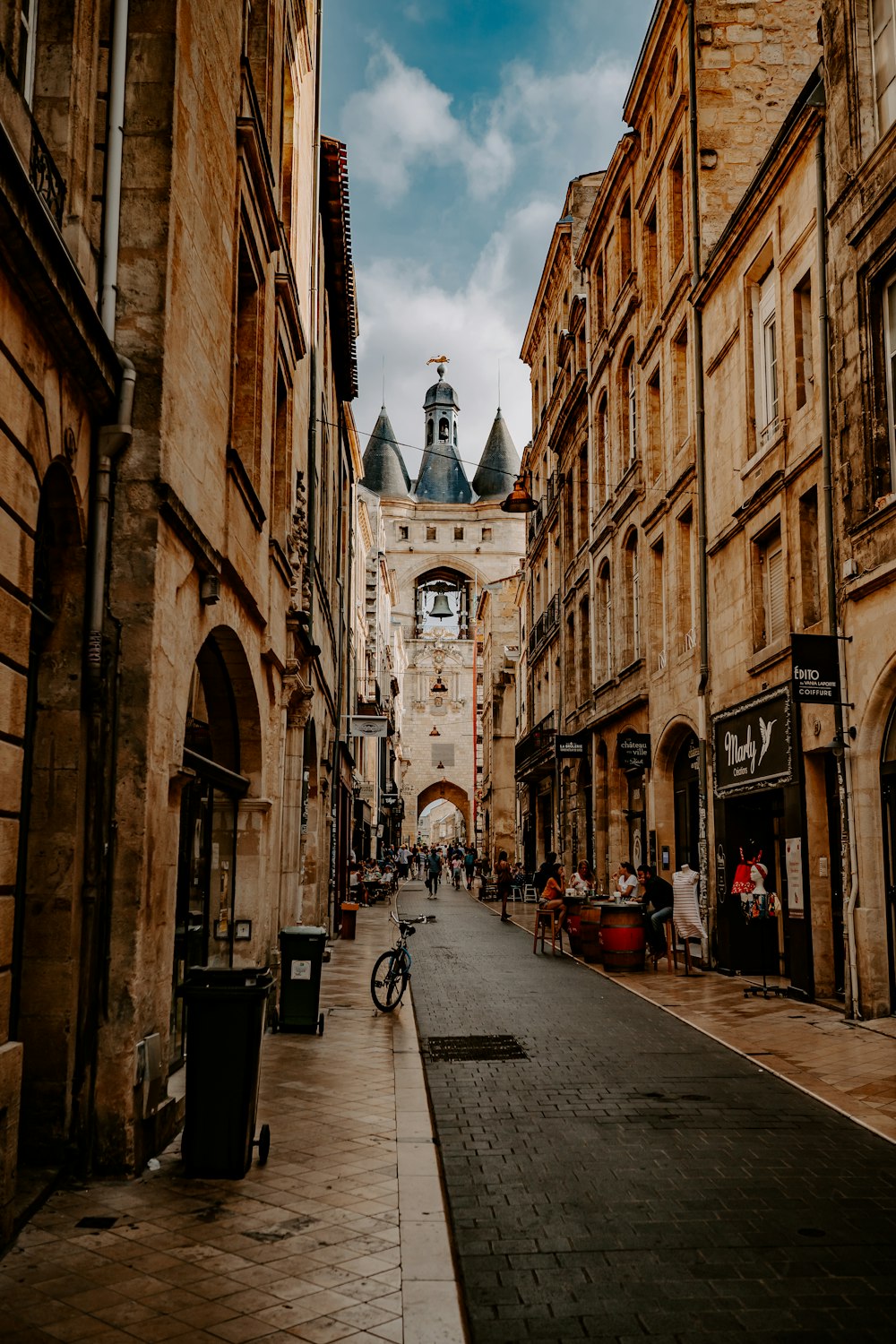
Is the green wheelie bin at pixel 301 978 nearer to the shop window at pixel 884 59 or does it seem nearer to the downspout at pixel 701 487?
the downspout at pixel 701 487

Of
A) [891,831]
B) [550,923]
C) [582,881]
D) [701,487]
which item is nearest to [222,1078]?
[891,831]

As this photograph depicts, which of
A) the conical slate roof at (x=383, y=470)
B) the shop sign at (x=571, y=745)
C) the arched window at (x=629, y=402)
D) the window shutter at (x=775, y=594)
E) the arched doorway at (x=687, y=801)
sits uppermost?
the conical slate roof at (x=383, y=470)

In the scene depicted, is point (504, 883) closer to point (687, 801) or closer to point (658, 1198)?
point (687, 801)

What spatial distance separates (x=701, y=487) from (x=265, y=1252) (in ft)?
52.2

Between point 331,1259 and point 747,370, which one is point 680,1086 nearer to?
point 331,1259

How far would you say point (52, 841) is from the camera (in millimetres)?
6641

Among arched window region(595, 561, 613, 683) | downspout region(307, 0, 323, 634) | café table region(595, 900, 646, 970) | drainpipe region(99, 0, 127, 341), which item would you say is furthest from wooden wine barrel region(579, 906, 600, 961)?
drainpipe region(99, 0, 127, 341)

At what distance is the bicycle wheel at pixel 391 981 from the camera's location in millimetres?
13461

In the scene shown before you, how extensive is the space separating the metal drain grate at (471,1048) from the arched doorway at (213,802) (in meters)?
2.07

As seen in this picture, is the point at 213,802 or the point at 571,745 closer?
the point at 213,802

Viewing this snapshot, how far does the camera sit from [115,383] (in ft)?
23.5

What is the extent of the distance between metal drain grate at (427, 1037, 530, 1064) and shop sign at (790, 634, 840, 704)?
181 inches

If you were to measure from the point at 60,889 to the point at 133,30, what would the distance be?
517cm

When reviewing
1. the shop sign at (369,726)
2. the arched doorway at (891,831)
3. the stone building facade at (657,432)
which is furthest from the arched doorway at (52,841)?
the shop sign at (369,726)
